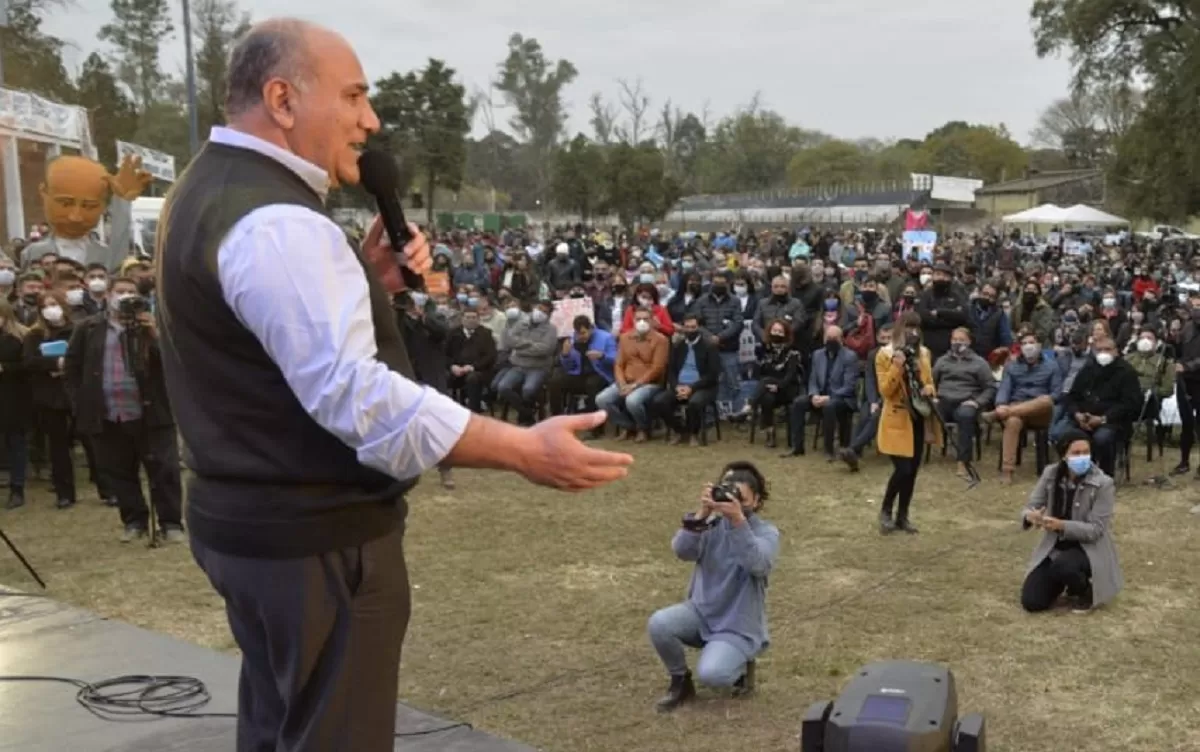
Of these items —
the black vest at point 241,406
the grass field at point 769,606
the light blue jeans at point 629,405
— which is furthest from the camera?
the light blue jeans at point 629,405

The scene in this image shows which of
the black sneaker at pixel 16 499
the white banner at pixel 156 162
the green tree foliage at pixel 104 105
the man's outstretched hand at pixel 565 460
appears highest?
the green tree foliage at pixel 104 105

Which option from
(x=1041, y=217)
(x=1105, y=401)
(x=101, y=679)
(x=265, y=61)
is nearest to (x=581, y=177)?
(x=1041, y=217)

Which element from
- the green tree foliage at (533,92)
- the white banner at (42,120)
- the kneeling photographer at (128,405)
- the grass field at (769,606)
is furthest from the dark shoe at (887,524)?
the green tree foliage at (533,92)

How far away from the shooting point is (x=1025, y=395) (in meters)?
9.36

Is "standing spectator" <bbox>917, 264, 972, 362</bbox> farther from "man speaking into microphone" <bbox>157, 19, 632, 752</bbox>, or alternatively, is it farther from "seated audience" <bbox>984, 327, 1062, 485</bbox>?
"man speaking into microphone" <bbox>157, 19, 632, 752</bbox>

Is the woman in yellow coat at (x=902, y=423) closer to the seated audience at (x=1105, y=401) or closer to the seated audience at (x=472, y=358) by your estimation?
the seated audience at (x=1105, y=401)

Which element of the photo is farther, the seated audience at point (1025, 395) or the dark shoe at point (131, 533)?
the seated audience at point (1025, 395)

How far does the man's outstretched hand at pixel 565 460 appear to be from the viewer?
1.53 meters

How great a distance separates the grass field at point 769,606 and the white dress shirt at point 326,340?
2.99 metres

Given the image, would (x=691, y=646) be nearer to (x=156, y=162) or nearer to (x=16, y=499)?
(x=16, y=499)

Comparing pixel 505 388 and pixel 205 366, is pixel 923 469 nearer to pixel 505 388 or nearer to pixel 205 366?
pixel 505 388

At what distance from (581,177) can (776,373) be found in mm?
29322

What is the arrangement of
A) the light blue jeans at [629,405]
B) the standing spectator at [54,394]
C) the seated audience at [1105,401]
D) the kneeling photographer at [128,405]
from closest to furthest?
the kneeling photographer at [128,405], the standing spectator at [54,394], the seated audience at [1105,401], the light blue jeans at [629,405]

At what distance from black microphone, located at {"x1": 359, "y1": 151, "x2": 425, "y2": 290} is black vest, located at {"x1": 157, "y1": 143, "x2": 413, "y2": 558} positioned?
1.10ft
